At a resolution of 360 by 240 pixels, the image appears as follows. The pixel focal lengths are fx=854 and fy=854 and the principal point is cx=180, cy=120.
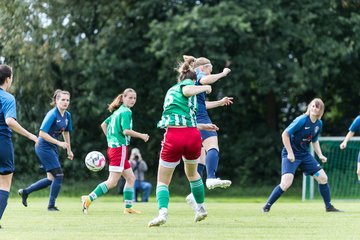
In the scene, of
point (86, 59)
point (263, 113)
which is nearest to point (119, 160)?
point (86, 59)

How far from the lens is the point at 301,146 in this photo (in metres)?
13.6

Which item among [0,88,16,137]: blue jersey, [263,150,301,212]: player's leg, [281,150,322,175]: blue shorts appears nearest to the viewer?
[0,88,16,137]: blue jersey

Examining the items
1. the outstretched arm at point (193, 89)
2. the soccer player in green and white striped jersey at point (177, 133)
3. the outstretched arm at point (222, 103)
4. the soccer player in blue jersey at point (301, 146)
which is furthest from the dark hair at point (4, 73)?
the soccer player in blue jersey at point (301, 146)

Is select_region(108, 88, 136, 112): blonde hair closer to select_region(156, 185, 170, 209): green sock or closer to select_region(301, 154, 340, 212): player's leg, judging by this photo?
select_region(301, 154, 340, 212): player's leg

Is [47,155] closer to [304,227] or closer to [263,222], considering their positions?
[263,222]

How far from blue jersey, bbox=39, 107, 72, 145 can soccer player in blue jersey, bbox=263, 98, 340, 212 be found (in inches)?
140

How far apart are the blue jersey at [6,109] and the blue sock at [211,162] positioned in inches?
134

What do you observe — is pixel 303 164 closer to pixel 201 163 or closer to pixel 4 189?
pixel 201 163

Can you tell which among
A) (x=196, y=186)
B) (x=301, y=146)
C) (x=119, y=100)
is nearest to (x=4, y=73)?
(x=196, y=186)

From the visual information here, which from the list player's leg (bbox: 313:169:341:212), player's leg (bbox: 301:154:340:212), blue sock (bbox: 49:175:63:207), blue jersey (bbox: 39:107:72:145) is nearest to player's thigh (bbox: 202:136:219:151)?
player's leg (bbox: 301:154:340:212)

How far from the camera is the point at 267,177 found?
2941cm

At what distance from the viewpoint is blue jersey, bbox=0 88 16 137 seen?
30.4 ft

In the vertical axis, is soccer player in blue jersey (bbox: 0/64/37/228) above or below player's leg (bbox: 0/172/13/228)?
above

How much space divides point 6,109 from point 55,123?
4630mm
